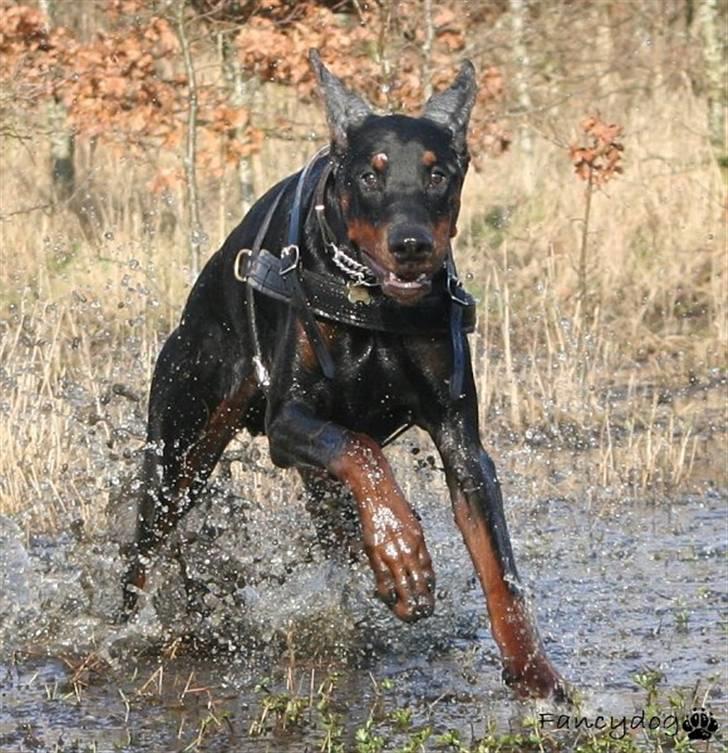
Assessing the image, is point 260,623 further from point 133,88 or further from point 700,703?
point 133,88

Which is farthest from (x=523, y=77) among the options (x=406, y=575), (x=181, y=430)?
(x=406, y=575)

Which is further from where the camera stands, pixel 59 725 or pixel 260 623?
pixel 260 623

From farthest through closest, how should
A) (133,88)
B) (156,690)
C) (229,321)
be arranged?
(133,88) < (229,321) < (156,690)

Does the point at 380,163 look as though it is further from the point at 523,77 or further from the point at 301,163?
the point at 523,77

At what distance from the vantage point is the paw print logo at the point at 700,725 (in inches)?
168

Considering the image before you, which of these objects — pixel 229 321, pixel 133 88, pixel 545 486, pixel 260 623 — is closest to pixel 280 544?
pixel 260 623

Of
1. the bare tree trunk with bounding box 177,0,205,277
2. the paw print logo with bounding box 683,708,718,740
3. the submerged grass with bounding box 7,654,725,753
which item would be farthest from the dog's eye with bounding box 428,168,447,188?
the bare tree trunk with bounding box 177,0,205,277

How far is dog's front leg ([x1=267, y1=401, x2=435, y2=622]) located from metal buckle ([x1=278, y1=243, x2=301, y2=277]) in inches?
18.8

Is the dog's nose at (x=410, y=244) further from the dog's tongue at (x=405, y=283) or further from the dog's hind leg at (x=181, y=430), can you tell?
the dog's hind leg at (x=181, y=430)

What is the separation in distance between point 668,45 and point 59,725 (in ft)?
41.4

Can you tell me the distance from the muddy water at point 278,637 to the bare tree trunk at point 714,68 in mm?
6041

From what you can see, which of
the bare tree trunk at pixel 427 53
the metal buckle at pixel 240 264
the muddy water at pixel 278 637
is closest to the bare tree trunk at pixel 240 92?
the bare tree trunk at pixel 427 53

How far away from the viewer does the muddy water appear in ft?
15.3

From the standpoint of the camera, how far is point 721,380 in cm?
938
